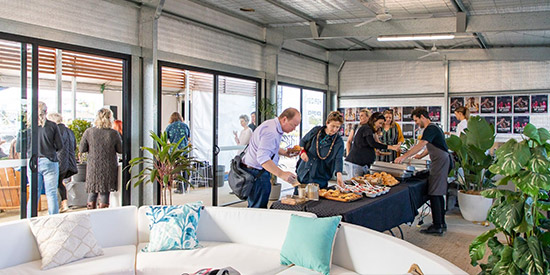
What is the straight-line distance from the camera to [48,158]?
4949 mm

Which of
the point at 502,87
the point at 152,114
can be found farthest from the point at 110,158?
the point at 502,87

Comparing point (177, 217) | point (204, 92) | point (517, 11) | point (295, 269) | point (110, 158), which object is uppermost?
point (517, 11)

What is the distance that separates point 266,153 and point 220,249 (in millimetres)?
896

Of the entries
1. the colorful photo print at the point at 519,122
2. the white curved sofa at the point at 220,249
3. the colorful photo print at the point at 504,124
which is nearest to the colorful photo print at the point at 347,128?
the colorful photo print at the point at 504,124

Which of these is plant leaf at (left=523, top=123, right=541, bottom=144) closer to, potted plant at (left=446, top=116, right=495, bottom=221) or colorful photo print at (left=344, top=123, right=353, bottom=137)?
potted plant at (left=446, top=116, right=495, bottom=221)

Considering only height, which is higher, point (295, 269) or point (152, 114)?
point (152, 114)

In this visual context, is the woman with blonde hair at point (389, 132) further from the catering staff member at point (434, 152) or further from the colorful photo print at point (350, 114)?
the colorful photo print at point (350, 114)

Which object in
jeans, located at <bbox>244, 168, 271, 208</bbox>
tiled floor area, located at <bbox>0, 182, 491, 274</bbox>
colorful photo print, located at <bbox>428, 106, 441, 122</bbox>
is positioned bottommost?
tiled floor area, located at <bbox>0, 182, 491, 274</bbox>

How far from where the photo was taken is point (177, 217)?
3.60m

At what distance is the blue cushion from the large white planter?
4.15 meters

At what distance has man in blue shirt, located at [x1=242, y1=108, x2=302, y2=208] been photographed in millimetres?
3561

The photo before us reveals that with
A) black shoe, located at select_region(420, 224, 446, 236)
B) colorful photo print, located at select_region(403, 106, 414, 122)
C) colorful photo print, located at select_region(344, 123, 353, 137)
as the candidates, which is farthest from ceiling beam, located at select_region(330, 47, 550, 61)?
black shoe, located at select_region(420, 224, 446, 236)

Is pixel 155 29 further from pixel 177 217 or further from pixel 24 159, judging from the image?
pixel 177 217

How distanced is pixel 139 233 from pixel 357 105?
28.9 ft
